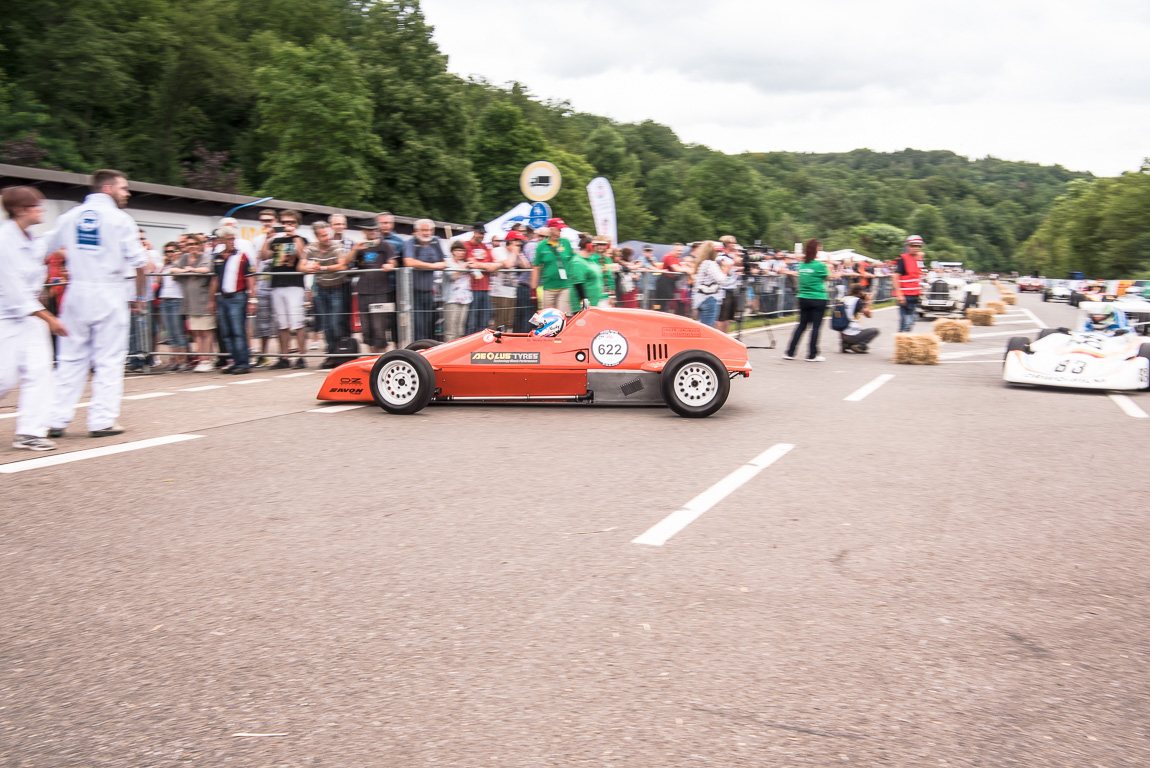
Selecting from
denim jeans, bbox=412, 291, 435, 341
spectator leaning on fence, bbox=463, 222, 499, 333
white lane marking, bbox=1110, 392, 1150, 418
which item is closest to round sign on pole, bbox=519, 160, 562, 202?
spectator leaning on fence, bbox=463, 222, 499, 333

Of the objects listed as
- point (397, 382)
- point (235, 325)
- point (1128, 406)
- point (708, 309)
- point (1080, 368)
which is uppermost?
point (708, 309)

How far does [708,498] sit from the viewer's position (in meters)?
5.82

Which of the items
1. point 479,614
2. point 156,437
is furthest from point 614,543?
point 156,437

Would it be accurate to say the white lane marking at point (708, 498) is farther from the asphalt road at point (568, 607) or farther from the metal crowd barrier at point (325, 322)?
the metal crowd barrier at point (325, 322)

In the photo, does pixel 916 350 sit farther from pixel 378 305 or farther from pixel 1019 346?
pixel 378 305

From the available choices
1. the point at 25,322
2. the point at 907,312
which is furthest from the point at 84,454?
the point at 907,312

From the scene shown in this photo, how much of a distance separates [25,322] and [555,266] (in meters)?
6.40

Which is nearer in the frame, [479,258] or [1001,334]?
[479,258]

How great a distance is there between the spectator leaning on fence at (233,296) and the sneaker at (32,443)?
5.63 metres

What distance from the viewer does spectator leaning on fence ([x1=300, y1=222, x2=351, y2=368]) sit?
508 inches

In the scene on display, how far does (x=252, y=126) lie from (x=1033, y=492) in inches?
2200

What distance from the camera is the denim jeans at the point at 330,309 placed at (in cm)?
1293

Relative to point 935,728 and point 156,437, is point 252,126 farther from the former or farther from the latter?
point 935,728

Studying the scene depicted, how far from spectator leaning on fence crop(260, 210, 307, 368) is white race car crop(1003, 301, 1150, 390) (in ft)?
29.9
